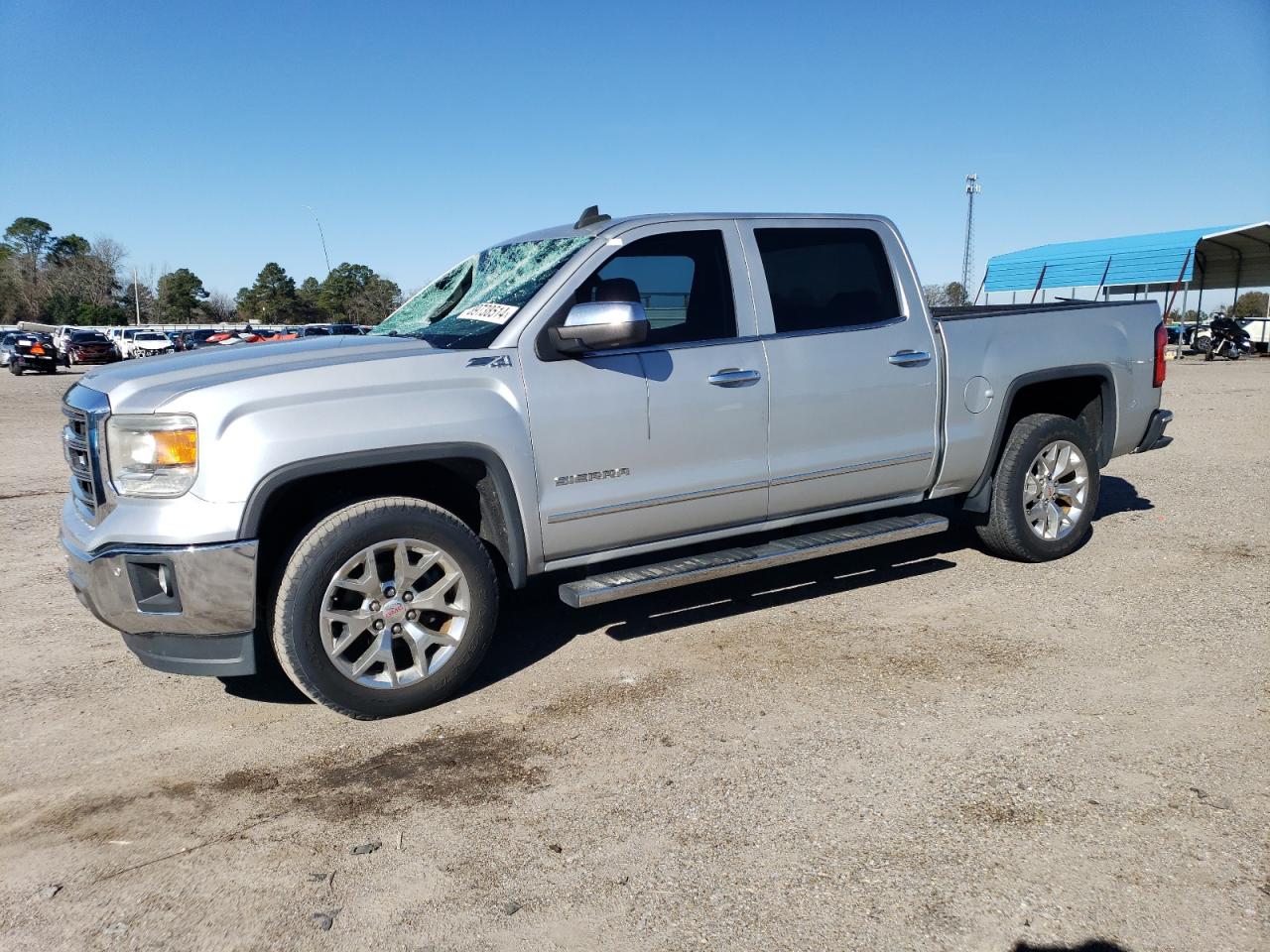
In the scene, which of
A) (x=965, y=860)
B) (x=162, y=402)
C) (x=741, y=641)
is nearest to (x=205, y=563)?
(x=162, y=402)

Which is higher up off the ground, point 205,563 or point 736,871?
point 205,563

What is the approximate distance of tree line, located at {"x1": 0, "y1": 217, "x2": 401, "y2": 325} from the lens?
268 feet

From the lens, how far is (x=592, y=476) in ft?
13.6

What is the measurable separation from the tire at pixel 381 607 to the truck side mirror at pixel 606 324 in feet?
3.09

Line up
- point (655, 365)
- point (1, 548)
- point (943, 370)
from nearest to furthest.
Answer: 1. point (655, 365)
2. point (943, 370)
3. point (1, 548)

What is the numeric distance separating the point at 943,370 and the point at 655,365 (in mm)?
1856

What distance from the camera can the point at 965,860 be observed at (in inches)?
108

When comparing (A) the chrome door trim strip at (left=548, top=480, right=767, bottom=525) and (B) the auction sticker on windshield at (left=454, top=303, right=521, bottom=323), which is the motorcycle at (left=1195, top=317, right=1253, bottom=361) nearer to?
(A) the chrome door trim strip at (left=548, top=480, right=767, bottom=525)

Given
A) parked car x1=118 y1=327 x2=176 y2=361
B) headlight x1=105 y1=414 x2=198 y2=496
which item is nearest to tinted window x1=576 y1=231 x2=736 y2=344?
headlight x1=105 y1=414 x2=198 y2=496

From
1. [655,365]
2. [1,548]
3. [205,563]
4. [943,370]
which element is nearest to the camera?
[205,563]

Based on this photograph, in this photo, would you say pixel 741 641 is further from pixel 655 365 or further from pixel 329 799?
pixel 329 799

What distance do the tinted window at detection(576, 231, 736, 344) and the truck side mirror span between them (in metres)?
0.44

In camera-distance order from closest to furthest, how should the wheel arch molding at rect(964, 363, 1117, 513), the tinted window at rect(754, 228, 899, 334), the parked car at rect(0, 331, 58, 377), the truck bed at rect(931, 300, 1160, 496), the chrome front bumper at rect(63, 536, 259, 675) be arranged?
the chrome front bumper at rect(63, 536, 259, 675)
the tinted window at rect(754, 228, 899, 334)
the truck bed at rect(931, 300, 1160, 496)
the wheel arch molding at rect(964, 363, 1117, 513)
the parked car at rect(0, 331, 58, 377)

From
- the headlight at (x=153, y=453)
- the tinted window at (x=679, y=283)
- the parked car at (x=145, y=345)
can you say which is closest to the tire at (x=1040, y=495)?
the tinted window at (x=679, y=283)
